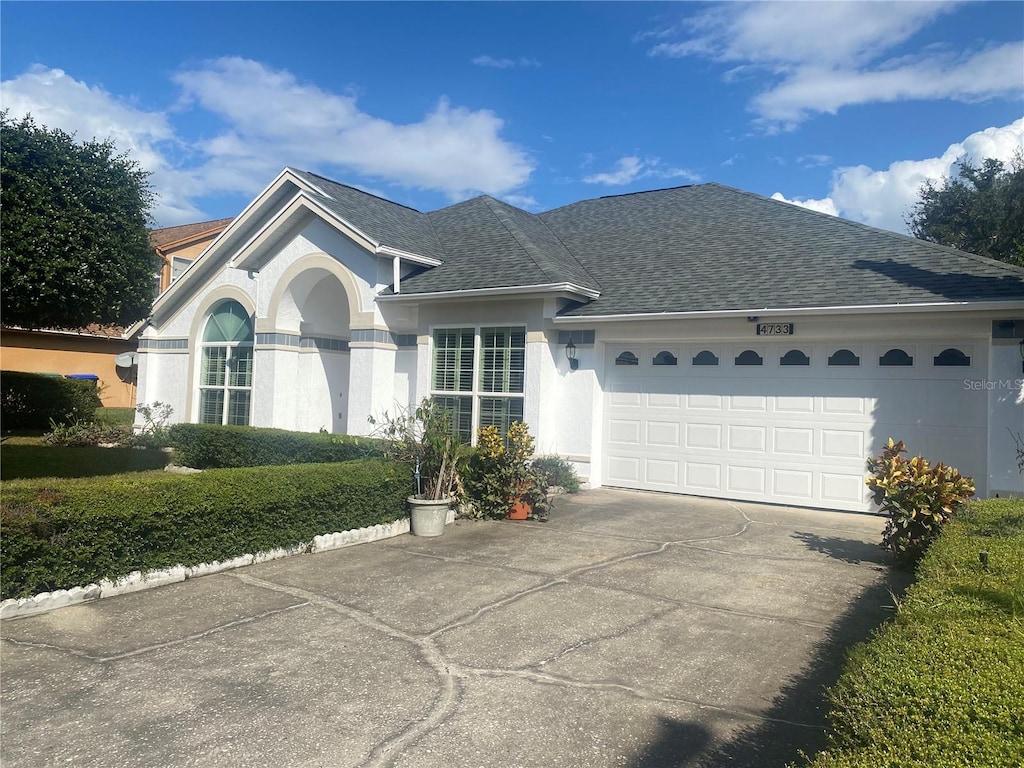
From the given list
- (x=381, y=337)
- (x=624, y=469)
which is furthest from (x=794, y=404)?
(x=381, y=337)

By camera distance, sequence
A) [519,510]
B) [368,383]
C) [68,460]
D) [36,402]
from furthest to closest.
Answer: [36,402] < [68,460] < [368,383] < [519,510]

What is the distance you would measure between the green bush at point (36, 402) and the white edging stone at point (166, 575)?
16469mm

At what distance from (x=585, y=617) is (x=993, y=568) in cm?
299

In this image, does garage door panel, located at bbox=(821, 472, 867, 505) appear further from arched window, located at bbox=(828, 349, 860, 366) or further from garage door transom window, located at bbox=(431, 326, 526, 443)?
garage door transom window, located at bbox=(431, 326, 526, 443)

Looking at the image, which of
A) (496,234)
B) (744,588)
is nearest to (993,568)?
(744,588)

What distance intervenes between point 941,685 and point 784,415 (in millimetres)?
8444

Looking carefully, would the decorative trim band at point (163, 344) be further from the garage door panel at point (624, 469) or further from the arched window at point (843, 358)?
the arched window at point (843, 358)

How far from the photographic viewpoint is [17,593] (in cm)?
583

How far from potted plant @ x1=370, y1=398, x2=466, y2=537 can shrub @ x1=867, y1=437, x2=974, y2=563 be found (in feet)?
16.7

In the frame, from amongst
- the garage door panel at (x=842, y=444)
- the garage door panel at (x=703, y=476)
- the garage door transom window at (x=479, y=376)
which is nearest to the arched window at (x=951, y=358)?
the garage door panel at (x=842, y=444)

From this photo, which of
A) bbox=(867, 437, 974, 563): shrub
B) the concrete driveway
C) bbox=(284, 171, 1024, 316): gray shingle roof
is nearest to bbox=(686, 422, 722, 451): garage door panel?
bbox=(284, 171, 1024, 316): gray shingle roof

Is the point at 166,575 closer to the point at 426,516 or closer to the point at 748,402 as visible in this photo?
the point at 426,516

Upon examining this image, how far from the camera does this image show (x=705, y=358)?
11.9 meters

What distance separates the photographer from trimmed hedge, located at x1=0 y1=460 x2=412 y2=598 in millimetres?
5922
